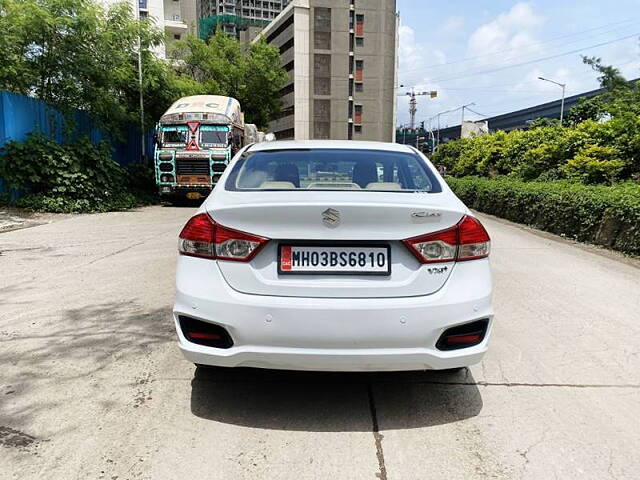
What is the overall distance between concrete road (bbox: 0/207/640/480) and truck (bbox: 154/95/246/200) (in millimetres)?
12477

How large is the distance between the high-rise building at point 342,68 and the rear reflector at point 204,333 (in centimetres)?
6873

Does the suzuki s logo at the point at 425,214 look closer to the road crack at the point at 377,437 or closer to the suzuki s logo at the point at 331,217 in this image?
the suzuki s logo at the point at 331,217

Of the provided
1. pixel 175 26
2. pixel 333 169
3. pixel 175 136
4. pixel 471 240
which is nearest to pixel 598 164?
pixel 333 169

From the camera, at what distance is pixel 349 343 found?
9.05ft

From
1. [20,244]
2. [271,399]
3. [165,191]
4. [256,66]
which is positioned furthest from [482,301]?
[256,66]

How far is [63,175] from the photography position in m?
14.2

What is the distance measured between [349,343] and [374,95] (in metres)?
71.8

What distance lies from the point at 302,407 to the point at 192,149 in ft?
51.1

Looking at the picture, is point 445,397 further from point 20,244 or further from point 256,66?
point 256,66

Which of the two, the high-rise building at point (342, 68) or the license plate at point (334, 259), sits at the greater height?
the high-rise building at point (342, 68)

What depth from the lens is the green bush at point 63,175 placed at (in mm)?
13328

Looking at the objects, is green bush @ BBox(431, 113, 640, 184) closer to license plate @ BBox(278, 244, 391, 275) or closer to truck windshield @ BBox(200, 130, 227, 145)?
truck windshield @ BBox(200, 130, 227, 145)

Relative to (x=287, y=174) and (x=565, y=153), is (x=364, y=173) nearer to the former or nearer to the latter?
(x=287, y=174)

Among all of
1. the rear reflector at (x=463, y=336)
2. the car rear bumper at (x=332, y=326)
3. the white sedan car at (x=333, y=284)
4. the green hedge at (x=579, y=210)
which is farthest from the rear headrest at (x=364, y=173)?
the green hedge at (x=579, y=210)
